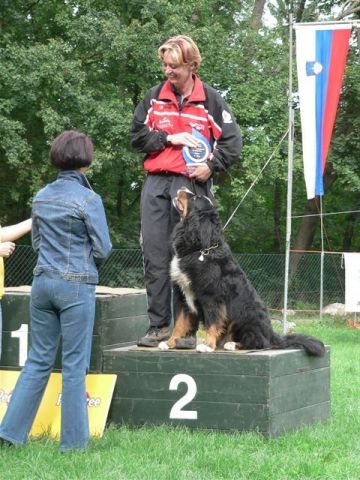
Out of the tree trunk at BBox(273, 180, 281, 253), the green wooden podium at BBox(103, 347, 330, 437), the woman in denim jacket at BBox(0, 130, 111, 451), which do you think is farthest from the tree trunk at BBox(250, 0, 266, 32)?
the woman in denim jacket at BBox(0, 130, 111, 451)

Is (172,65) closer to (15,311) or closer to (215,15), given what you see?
(15,311)

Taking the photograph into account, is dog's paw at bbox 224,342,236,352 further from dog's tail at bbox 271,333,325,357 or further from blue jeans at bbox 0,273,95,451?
blue jeans at bbox 0,273,95,451

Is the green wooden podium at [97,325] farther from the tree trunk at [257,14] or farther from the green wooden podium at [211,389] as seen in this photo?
the tree trunk at [257,14]

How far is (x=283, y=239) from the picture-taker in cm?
2536

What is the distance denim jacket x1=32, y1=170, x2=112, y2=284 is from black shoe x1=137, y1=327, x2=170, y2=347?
91 centimetres

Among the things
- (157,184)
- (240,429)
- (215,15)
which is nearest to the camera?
(240,429)

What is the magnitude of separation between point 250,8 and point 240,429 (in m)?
19.1

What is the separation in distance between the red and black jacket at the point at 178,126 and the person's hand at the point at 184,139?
0.16 ft

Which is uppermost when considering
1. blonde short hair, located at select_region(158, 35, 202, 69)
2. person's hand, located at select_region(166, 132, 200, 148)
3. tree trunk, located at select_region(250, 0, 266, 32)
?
tree trunk, located at select_region(250, 0, 266, 32)

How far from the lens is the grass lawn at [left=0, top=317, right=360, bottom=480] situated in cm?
394

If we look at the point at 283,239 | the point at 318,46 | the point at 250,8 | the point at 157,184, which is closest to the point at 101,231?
the point at 157,184

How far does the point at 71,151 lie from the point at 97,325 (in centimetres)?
127

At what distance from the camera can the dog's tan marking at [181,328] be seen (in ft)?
16.6

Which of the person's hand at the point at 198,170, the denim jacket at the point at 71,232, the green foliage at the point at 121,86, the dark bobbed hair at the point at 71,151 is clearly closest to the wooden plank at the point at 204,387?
the denim jacket at the point at 71,232
